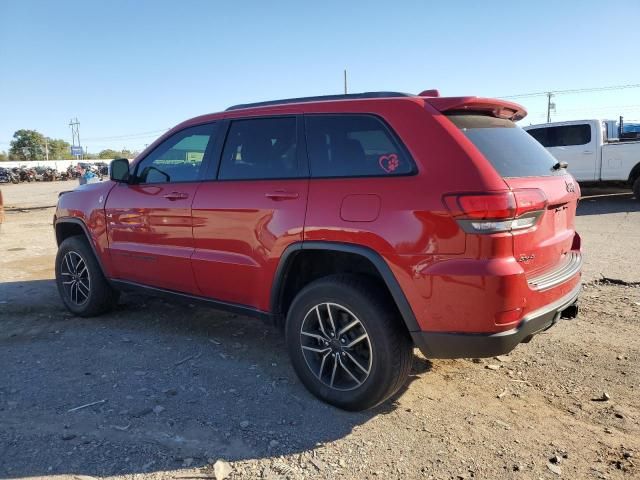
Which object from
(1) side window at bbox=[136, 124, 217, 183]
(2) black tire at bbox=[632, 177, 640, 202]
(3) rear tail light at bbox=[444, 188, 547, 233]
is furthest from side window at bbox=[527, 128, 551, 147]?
(3) rear tail light at bbox=[444, 188, 547, 233]

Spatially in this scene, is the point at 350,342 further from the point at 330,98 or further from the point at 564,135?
the point at 564,135

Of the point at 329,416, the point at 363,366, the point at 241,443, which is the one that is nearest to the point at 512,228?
the point at 363,366

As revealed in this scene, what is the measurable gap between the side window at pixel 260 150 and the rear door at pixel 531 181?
1.14 metres

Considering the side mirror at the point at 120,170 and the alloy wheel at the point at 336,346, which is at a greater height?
the side mirror at the point at 120,170

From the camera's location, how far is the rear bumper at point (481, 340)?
276 centimetres

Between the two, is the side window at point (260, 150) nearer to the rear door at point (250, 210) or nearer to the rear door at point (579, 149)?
the rear door at point (250, 210)

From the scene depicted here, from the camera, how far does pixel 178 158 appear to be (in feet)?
14.5

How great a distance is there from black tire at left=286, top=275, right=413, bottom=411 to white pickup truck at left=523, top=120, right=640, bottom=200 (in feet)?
37.4

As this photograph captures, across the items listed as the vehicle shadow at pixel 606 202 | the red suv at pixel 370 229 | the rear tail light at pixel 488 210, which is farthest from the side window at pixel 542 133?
the rear tail light at pixel 488 210

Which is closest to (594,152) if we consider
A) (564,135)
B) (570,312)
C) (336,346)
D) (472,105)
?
(564,135)

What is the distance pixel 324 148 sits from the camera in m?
3.42

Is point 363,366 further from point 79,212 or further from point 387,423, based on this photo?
point 79,212

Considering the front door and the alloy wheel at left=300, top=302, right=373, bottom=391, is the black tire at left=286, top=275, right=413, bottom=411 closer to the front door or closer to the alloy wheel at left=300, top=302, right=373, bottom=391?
the alloy wheel at left=300, top=302, right=373, bottom=391

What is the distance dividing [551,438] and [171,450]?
2.11m
